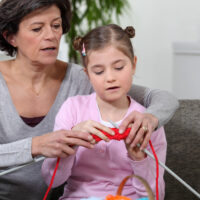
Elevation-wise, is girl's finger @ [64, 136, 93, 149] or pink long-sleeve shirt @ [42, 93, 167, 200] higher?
girl's finger @ [64, 136, 93, 149]

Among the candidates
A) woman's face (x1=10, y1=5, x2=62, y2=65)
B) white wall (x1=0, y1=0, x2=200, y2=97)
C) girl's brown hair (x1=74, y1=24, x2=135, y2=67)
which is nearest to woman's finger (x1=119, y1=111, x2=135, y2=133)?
girl's brown hair (x1=74, y1=24, x2=135, y2=67)

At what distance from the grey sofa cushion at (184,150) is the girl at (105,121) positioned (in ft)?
1.27

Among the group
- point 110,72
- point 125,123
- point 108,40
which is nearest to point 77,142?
point 125,123

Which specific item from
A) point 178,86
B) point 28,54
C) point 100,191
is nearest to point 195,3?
point 178,86

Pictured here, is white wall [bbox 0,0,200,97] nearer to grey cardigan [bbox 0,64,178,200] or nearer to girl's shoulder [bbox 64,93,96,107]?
grey cardigan [bbox 0,64,178,200]

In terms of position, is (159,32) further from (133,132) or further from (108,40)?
(133,132)

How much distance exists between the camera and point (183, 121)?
164 cm

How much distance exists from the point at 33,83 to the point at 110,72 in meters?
0.51

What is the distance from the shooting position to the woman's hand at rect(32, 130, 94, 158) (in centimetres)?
104

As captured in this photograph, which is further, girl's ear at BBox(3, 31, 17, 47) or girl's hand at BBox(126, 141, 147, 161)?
girl's ear at BBox(3, 31, 17, 47)

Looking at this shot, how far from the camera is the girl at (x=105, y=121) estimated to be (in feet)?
3.85

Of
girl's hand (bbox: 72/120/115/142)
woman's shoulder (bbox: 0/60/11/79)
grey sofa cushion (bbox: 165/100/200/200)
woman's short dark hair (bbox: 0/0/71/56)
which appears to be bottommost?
grey sofa cushion (bbox: 165/100/200/200)

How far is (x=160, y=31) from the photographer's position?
3.30 meters

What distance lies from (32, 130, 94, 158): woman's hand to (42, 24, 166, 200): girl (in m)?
0.10
